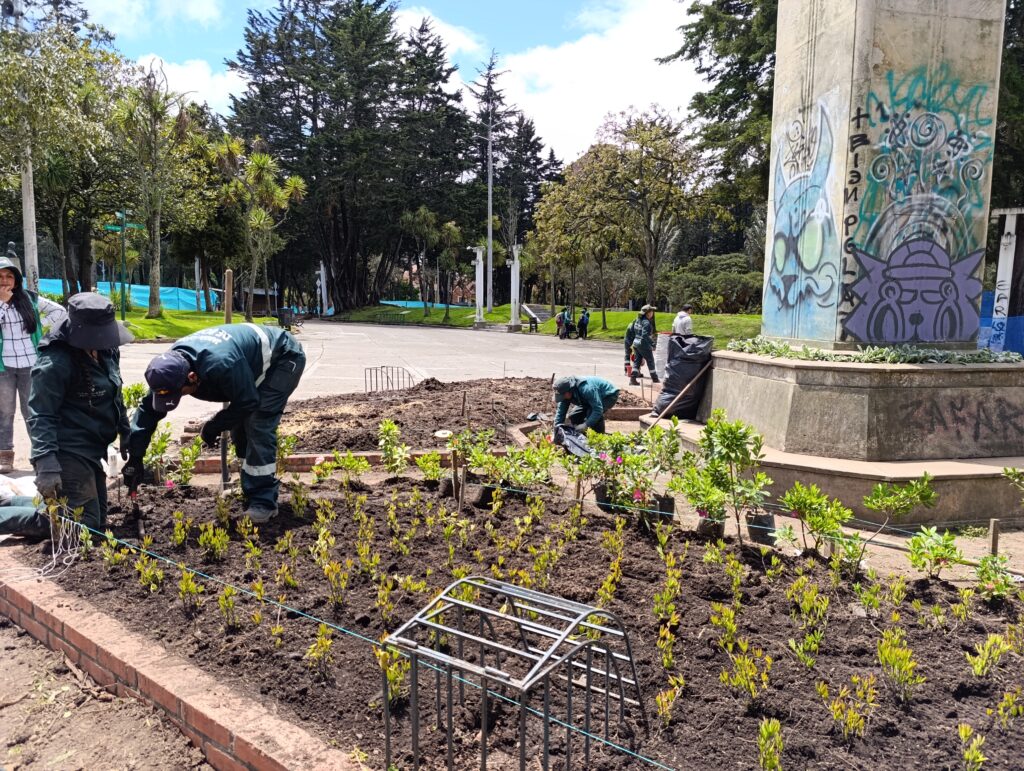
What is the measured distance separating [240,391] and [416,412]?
15.1 feet

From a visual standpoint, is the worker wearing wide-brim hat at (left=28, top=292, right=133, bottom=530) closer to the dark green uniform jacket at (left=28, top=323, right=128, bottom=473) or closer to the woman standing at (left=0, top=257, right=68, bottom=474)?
the dark green uniform jacket at (left=28, top=323, right=128, bottom=473)

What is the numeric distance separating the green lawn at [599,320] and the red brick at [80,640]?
57.3 feet

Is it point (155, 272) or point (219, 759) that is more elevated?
point (155, 272)

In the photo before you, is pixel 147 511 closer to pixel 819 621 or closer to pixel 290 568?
pixel 290 568

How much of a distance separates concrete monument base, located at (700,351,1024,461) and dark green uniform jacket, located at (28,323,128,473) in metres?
5.25

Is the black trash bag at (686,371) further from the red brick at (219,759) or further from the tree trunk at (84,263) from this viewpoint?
the tree trunk at (84,263)

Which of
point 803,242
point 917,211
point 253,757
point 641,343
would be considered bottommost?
point 253,757

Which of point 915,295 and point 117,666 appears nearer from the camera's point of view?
point 117,666

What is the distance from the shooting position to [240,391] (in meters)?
4.77

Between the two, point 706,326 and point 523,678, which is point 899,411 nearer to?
point 523,678

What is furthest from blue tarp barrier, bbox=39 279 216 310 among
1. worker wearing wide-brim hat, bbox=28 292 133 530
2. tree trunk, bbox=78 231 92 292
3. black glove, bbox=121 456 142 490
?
worker wearing wide-brim hat, bbox=28 292 133 530

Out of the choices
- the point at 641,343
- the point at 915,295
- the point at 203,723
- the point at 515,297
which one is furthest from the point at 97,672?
the point at 515,297

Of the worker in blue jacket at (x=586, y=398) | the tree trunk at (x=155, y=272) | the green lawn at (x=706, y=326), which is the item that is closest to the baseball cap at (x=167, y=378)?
the worker in blue jacket at (x=586, y=398)

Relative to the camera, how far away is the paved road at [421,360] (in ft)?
43.5
